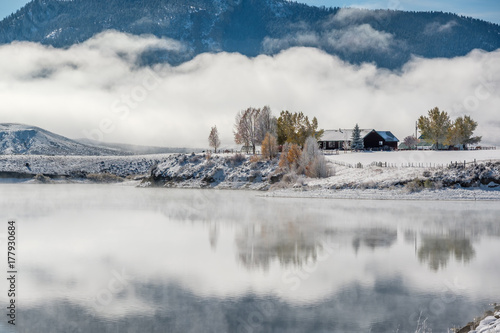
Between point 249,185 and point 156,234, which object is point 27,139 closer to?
point 249,185

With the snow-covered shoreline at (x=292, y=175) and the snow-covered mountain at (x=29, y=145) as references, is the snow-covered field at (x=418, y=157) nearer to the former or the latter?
the snow-covered shoreline at (x=292, y=175)

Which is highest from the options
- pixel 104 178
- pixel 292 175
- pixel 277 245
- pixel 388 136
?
pixel 388 136

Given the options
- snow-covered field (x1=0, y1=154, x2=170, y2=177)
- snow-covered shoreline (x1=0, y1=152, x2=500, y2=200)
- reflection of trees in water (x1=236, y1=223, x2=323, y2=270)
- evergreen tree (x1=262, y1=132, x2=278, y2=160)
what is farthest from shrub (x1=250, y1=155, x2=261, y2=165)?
reflection of trees in water (x1=236, y1=223, x2=323, y2=270)

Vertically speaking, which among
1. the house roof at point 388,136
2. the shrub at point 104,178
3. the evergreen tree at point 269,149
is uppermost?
the house roof at point 388,136

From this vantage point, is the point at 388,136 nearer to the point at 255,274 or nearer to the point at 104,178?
the point at 104,178

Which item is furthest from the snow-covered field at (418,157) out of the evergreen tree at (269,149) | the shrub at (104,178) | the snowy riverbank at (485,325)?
the snowy riverbank at (485,325)

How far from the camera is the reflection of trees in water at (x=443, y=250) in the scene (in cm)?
2281

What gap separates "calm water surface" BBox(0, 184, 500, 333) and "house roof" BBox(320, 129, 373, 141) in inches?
3385

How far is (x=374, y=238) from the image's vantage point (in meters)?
29.2

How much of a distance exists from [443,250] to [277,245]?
796cm

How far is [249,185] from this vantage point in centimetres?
8681

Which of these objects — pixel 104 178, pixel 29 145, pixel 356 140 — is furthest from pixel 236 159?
pixel 29 145

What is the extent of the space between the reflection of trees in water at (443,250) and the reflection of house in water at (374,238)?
176 cm

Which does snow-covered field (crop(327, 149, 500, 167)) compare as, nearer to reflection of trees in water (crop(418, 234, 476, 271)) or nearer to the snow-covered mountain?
reflection of trees in water (crop(418, 234, 476, 271))
